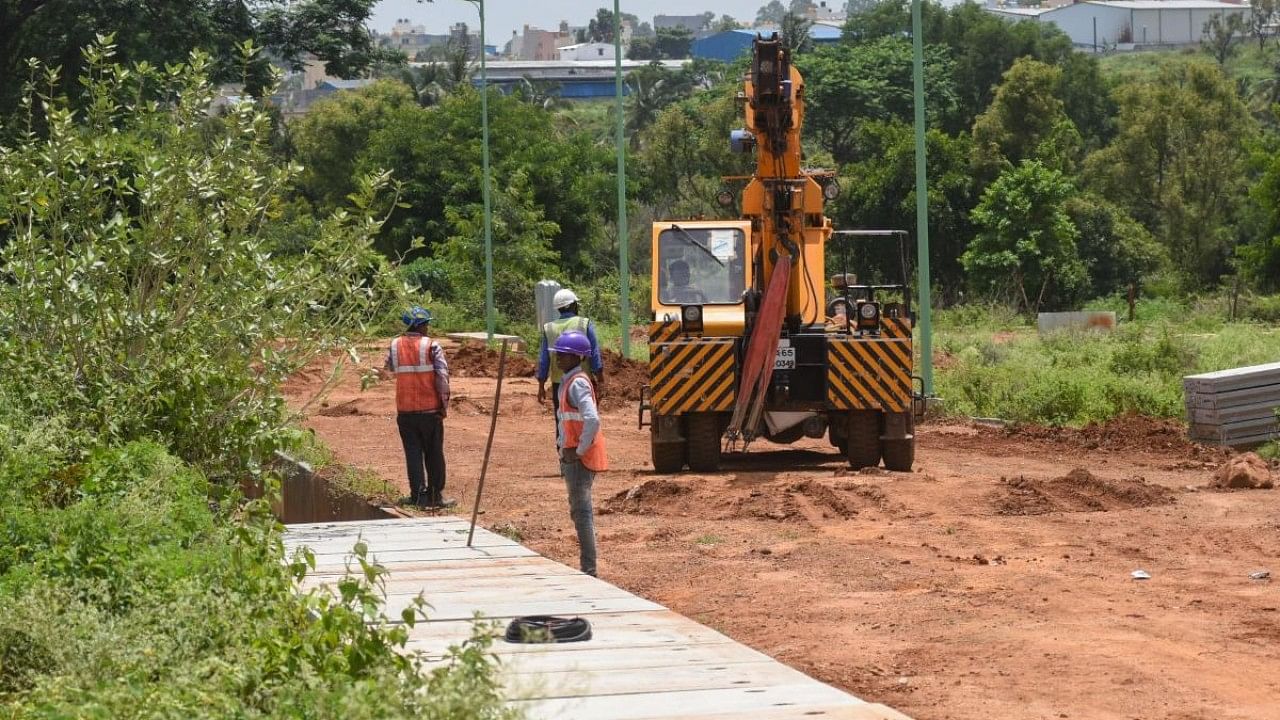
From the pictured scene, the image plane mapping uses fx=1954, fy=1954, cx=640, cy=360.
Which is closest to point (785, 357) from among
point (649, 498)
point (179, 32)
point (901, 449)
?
point (901, 449)

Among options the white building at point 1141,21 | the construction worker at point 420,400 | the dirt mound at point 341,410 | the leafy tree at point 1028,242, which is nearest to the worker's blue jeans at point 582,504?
the construction worker at point 420,400

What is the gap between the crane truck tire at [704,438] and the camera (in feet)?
65.4

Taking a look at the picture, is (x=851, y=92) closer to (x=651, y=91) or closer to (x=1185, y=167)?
(x=1185, y=167)

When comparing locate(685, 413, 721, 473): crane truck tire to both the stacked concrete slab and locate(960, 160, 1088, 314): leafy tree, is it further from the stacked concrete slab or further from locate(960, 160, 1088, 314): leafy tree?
locate(960, 160, 1088, 314): leafy tree

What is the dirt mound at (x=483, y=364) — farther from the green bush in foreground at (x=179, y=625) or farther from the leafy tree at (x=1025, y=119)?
the green bush in foreground at (x=179, y=625)

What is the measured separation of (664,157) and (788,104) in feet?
166

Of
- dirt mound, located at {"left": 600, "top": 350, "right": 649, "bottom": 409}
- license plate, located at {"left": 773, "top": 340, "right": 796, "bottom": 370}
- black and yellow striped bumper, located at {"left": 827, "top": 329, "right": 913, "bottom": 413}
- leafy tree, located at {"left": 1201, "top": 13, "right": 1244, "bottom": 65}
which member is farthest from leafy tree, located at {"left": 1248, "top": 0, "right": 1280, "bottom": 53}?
license plate, located at {"left": 773, "top": 340, "right": 796, "bottom": 370}

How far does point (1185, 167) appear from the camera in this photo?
2485 inches

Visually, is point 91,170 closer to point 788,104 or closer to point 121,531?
point 121,531

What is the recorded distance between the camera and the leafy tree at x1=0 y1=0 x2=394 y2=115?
31.0 meters

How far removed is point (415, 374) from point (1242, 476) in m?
7.43

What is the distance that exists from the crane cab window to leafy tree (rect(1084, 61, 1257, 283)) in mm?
41917

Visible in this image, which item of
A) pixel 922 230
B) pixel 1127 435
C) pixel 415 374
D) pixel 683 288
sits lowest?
pixel 1127 435

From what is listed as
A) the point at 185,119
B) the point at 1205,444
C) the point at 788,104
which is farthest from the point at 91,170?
the point at 1205,444
